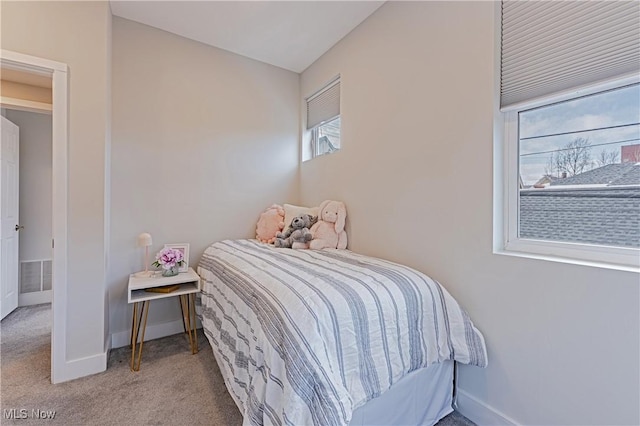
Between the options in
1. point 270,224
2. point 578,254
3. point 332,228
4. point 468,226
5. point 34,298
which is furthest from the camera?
point 34,298

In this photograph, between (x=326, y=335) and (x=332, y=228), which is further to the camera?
(x=332, y=228)

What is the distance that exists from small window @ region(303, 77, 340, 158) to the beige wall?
1.80 meters

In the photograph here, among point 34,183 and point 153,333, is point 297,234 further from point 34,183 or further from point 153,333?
point 34,183

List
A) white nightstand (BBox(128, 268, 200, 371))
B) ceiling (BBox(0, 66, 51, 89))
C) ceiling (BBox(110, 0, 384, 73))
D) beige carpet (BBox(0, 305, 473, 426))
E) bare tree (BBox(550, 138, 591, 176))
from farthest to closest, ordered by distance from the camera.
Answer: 1. ceiling (BBox(0, 66, 51, 89))
2. ceiling (BBox(110, 0, 384, 73))
3. white nightstand (BBox(128, 268, 200, 371))
4. beige carpet (BBox(0, 305, 473, 426))
5. bare tree (BBox(550, 138, 591, 176))

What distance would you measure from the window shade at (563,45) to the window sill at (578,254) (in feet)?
2.29

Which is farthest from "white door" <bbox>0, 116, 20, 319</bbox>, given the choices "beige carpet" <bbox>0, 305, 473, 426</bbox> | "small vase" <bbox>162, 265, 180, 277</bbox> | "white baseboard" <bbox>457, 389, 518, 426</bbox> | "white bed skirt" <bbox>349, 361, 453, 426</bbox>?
"white baseboard" <bbox>457, 389, 518, 426</bbox>

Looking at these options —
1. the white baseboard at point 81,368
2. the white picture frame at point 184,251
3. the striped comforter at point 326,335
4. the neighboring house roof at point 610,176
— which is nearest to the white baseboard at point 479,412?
the striped comforter at point 326,335

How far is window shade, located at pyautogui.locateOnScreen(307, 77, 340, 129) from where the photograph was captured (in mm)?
2742

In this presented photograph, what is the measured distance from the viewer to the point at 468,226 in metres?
1.57

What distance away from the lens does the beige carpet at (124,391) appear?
1.54 meters

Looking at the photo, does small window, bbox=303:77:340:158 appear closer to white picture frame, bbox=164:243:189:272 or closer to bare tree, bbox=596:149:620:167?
white picture frame, bbox=164:243:189:272

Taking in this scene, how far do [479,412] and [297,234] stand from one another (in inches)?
65.1

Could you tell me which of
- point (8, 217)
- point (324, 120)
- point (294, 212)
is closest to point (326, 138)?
point (324, 120)

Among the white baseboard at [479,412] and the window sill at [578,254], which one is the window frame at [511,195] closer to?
the window sill at [578,254]
